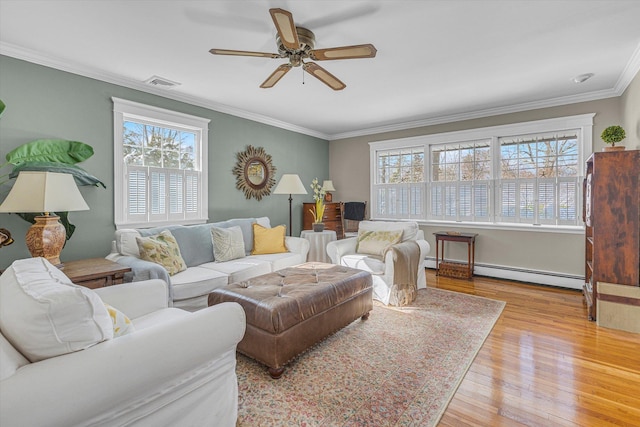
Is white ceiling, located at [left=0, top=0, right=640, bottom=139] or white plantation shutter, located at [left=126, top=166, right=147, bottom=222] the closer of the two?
white ceiling, located at [left=0, top=0, right=640, bottom=139]

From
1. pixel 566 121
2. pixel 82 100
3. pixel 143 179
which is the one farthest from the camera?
pixel 566 121

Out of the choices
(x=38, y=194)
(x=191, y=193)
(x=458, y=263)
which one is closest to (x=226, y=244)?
(x=191, y=193)

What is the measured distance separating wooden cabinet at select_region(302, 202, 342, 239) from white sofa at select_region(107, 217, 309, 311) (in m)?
1.34

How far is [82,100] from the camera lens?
10.1 feet

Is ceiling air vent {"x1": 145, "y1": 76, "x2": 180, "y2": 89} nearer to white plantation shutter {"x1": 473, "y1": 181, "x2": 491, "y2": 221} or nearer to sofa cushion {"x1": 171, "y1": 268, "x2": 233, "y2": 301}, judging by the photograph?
sofa cushion {"x1": 171, "y1": 268, "x2": 233, "y2": 301}

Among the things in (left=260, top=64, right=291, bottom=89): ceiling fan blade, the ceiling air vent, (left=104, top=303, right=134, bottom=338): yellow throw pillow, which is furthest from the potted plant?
the ceiling air vent

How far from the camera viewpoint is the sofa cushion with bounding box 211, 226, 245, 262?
11.9 feet

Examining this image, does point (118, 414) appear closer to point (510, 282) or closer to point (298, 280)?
point (298, 280)

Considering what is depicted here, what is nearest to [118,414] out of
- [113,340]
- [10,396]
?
[113,340]

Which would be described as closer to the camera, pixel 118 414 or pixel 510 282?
pixel 118 414

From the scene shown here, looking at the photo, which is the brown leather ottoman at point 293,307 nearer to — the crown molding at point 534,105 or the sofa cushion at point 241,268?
the sofa cushion at point 241,268

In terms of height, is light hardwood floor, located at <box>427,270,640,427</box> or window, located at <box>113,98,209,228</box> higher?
window, located at <box>113,98,209,228</box>

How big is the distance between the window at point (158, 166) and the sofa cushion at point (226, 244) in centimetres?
58

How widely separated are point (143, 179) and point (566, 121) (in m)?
5.38
